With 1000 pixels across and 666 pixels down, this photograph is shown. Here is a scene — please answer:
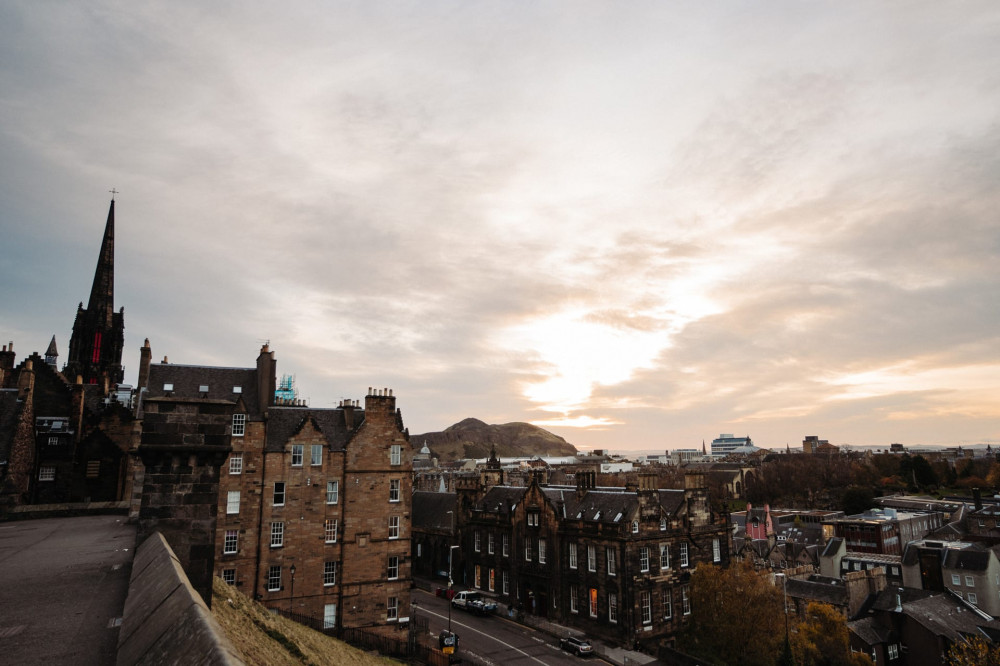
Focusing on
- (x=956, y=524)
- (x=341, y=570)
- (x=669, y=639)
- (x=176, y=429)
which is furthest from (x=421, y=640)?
(x=956, y=524)

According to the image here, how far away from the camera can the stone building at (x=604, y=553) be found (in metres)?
45.0

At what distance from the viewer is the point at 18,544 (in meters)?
18.1

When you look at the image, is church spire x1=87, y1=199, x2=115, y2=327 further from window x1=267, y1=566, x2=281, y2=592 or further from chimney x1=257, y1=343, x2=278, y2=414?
window x1=267, y1=566, x2=281, y2=592

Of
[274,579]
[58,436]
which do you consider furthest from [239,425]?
[58,436]

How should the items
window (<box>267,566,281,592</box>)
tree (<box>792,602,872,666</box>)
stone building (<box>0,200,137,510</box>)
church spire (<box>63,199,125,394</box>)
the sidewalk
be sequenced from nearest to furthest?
1. stone building (<box>0,200,137,510</box>)
2. window (<box>267,566,281,592</box>)
3. the sidewalk
4. tree (<box>792,602,872,666</box>)
5. church spire (<box>63,199,125,394</box>)

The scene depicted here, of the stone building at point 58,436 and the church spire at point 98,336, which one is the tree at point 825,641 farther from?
the church spire at point 98,336

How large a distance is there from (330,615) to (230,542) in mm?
8126

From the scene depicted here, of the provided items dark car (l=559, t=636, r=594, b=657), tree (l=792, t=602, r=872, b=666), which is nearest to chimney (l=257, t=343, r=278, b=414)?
dark car (l=559, t=636, r=594, b=657)

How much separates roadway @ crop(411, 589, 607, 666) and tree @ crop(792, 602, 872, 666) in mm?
18112

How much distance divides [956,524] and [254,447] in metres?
121

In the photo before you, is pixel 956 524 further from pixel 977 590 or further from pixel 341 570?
pixel 341 570

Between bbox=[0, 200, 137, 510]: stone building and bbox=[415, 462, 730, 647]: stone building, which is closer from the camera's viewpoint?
bbox=[0, 200, 137, 510]: stone building

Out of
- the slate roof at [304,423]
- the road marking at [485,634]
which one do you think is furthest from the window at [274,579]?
the road marking at [485,634]

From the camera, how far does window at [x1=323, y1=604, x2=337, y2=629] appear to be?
3781cm
